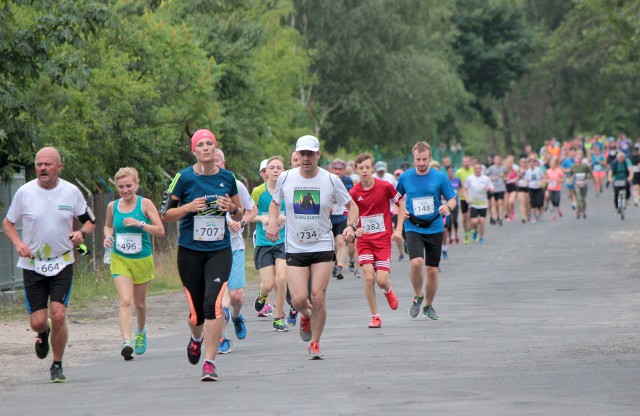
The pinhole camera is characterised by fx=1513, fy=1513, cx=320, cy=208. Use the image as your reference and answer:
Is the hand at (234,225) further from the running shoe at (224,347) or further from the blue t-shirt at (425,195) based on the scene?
the blue t-shirt at (425,195)

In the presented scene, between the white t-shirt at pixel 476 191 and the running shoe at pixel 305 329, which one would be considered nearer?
the running shoe at pixel 305 329

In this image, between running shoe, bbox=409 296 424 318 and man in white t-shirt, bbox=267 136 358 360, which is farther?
running shoe, bbox=409 296 424 318

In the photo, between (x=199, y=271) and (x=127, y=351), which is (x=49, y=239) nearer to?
(x=199, y=271)

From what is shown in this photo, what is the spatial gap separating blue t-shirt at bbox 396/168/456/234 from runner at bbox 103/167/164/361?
400 centimetres

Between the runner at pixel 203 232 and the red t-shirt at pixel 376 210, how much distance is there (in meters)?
4.68

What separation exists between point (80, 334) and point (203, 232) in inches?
202

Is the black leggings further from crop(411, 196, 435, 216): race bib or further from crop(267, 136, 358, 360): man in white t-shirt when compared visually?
crop(411, 196, 435, 216): race bib

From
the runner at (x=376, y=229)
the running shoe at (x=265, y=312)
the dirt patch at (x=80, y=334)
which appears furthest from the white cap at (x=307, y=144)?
the running shoe at (x=265, y=312)

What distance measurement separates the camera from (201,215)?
1158 cm

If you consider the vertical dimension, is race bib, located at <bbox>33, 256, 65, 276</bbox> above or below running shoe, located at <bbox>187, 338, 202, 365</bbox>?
above

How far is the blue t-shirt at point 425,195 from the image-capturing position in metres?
17.0

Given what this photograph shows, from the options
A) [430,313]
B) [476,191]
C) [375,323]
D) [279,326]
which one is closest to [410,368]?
[375,323]

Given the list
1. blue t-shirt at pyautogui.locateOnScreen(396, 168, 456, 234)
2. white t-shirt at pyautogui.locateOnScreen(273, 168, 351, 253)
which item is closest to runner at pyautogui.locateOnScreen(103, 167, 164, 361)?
white t-shirt at pyautogui.locateOnScreen(273, 168, 351, 253)

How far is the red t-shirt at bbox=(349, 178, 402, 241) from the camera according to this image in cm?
1625
